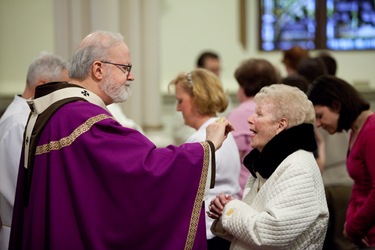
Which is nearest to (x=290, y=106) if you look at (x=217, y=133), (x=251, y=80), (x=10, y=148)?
(x=217, y=133)

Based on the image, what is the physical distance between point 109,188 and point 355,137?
5.03 ft

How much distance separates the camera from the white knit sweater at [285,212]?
3240 millimetres

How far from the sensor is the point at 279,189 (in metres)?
3.29

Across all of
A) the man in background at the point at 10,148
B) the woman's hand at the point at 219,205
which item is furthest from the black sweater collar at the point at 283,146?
the man in background at the point at 10,148

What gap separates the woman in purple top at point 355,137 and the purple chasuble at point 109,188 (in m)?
0.99

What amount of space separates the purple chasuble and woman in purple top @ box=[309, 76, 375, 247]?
3.24ft

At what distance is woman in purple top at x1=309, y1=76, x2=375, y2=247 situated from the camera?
4.03m

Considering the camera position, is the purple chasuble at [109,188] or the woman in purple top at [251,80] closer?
the purple chasuble at [109,188]

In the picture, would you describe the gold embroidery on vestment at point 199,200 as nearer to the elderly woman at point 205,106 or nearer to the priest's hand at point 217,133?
the priest's hand at point 217,133

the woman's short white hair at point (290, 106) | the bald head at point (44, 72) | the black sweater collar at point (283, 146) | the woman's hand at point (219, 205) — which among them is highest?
the bald head at point (44, 72)

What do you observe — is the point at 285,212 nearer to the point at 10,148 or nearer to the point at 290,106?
the point at 290,106

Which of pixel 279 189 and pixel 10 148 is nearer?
pixel 279 189

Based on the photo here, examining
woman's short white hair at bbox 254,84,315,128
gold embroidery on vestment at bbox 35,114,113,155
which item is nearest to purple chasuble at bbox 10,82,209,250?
gold embroidery on vestment at bbox 35,114,113,155

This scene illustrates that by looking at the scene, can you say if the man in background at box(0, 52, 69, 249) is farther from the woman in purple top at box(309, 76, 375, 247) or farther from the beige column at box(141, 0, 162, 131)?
the beige column at box(141, 0, 162, 131)
